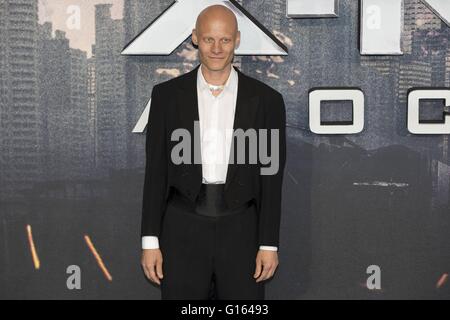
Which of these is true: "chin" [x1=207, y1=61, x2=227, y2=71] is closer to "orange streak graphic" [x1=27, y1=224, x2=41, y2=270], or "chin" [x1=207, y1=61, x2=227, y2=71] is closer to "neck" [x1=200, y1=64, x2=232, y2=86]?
"neck" [x1=200, y1=64, x2=232, y2=86]

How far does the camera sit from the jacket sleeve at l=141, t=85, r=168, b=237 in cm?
258

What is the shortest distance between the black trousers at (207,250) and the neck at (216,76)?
1.60 ft

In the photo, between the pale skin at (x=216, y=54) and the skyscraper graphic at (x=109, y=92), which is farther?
the skyscraper graphic at (x=109, y=92)

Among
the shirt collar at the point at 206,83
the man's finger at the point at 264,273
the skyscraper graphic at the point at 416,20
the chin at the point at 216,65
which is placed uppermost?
the skyscraper graphic at the point at 416,20

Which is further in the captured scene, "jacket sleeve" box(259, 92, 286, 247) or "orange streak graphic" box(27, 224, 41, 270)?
"orange streak graphic" box(27, 224, 41, 270)

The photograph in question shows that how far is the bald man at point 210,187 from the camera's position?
254cm

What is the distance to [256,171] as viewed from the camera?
2650mm

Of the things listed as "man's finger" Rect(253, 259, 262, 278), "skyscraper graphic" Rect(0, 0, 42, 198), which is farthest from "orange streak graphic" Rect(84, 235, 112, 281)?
"man's finger" Rect(253, 259, 262, 278)

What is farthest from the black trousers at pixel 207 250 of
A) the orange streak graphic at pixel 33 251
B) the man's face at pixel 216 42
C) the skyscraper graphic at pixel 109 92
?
the orange streak graphic at pixel 33 251

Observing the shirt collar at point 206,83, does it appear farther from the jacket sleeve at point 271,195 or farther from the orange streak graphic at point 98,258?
the orange streak graphic at point 98,258

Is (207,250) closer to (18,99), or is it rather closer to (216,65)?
(216,65)

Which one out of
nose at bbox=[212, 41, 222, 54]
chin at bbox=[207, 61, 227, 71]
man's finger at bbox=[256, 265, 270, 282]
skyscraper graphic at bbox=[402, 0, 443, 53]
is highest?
skyscraper graphic at bbox=[402, 0, 443, 53]

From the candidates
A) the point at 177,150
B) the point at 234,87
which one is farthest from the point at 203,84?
the point at 177,150
